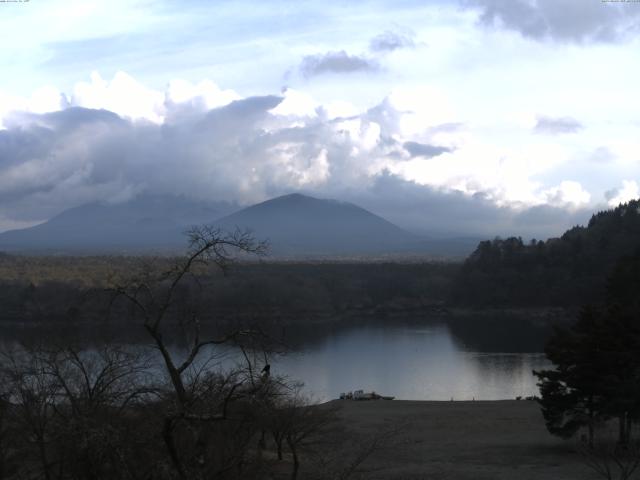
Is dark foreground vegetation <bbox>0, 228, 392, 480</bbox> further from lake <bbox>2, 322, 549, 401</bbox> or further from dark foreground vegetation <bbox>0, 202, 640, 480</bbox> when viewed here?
lake <bbox>2, 322, 549, 401</bbox>

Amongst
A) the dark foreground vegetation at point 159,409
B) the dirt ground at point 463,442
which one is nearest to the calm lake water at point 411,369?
the dirt ground at point 463,442

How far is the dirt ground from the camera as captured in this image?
14.5 metres

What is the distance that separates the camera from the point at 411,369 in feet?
109


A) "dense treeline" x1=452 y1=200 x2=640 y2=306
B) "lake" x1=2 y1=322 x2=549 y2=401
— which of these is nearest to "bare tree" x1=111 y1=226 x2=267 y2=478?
"lake" x1=2 y1=322 x2=549 y2=401

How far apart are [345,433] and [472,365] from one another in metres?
16.3

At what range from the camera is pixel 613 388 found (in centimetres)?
1484

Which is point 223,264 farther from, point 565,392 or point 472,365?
point 472,365

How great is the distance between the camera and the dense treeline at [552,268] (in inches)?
2354

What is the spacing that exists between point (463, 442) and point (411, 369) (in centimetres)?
1474

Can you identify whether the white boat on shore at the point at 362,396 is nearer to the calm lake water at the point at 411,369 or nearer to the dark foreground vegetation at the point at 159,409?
the calm lake water at the point at 411,369

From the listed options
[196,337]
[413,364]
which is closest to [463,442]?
[196,337]

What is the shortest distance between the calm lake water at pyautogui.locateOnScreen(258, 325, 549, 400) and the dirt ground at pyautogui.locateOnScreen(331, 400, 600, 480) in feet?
11.0

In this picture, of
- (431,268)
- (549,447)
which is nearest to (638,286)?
(549,447)

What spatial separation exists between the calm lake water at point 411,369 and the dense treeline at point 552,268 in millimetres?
19626
